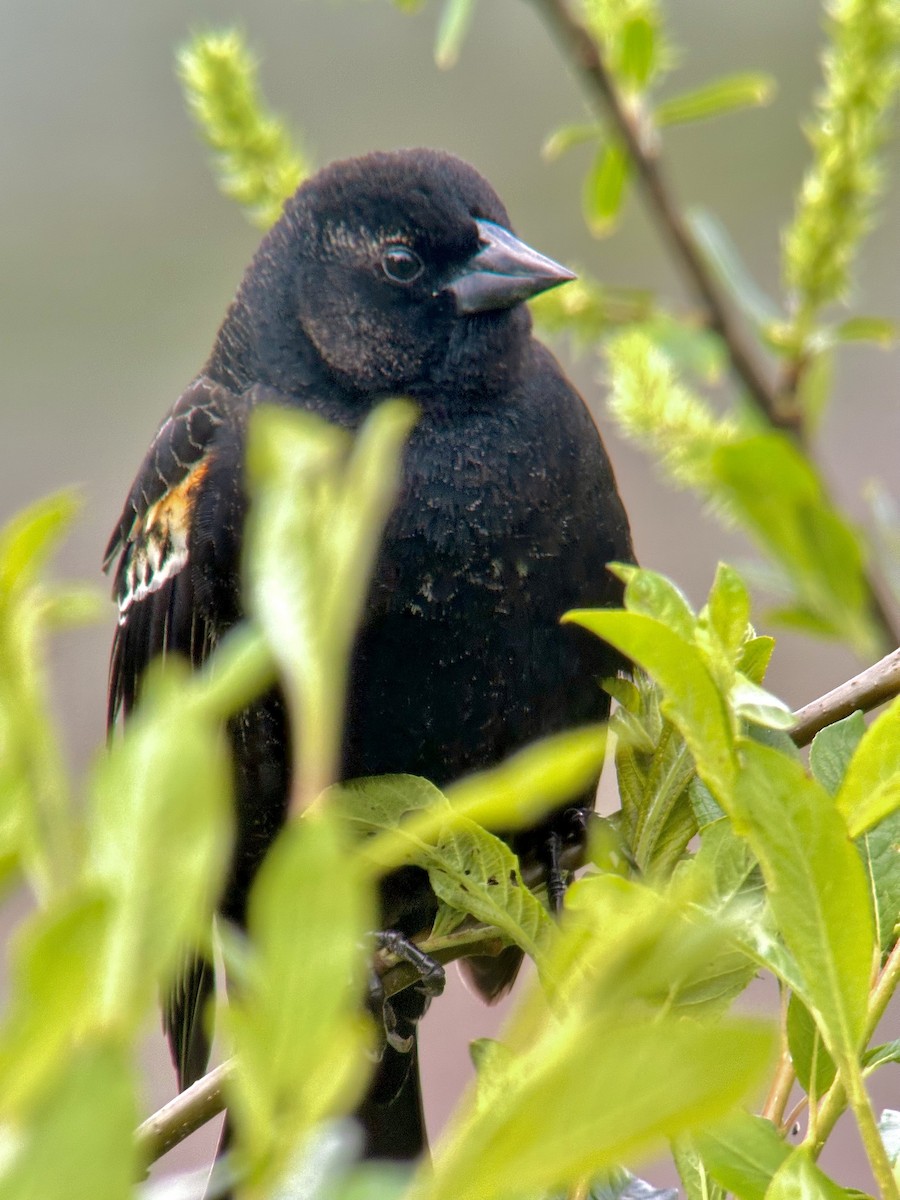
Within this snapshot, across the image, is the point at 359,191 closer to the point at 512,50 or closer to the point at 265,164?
the point at 265,164

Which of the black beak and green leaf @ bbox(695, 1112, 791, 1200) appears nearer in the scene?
green leaf @ bbox(695, 1112, 791, 1200)

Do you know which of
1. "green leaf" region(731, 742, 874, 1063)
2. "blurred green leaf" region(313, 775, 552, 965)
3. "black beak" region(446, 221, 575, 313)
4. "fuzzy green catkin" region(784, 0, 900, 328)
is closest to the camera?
"green leaf" region(731, 742, 874, 1063)

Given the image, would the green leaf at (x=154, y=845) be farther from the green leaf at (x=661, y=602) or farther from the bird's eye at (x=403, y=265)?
the bird's eye at (x=403, y=265)

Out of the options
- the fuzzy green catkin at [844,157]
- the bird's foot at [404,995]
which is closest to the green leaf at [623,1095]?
the bird's foot at [404,995]

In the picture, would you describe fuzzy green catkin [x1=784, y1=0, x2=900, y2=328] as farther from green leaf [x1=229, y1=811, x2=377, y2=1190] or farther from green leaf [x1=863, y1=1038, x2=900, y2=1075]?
green leaf [x1=229, y1=811, x2=377, y2=1190]

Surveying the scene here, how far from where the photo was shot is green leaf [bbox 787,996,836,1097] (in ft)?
2.39

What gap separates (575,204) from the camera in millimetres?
6133

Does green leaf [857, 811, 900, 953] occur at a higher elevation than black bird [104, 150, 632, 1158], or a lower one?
higher

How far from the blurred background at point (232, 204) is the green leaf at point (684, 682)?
165 inches

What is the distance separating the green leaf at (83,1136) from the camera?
0.32 m

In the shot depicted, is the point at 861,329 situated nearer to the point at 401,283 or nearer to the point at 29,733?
the point at 401,283

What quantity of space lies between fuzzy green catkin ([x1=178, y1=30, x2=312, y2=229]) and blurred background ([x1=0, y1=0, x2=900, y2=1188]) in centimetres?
324

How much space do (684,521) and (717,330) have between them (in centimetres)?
348

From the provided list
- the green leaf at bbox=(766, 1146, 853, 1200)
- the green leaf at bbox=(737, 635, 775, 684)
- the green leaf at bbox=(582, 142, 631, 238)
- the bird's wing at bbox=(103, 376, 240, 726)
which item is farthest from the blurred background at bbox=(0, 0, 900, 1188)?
the green leaf at bbox=(766, 1146, 853, 1200)
